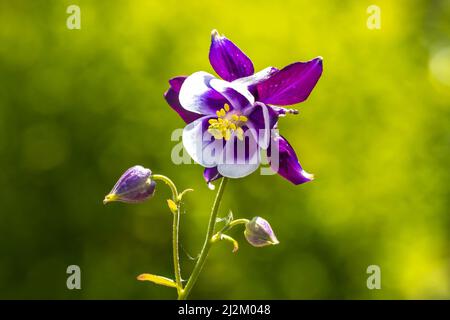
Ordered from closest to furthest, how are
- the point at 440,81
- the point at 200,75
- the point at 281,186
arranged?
the point at 200,75 → the point at 281,186 → the point at 440,81

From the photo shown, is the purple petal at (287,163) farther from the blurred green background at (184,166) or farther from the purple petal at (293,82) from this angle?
the blurred green background at (184,166)

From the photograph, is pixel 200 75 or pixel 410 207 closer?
pixel 200 75

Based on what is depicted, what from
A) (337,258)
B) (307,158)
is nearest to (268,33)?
(307,158)

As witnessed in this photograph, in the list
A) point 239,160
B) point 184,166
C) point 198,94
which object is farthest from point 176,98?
point 184,166

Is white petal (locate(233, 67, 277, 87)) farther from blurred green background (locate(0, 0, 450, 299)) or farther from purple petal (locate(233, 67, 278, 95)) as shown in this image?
blurred green background (locate(0, 0, 450, 299))

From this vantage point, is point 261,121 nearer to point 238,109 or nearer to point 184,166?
point 238,109

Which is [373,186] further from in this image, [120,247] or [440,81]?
→ [120,247]

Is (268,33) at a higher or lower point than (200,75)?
higher

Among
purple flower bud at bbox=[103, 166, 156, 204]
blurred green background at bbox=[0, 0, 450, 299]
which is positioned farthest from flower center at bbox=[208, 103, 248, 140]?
blurred green background at bbox=[0, 0, 450, 299]

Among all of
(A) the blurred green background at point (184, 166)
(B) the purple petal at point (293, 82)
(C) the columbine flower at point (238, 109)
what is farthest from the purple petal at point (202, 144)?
(A) the blurred green background at point (184, 166)
